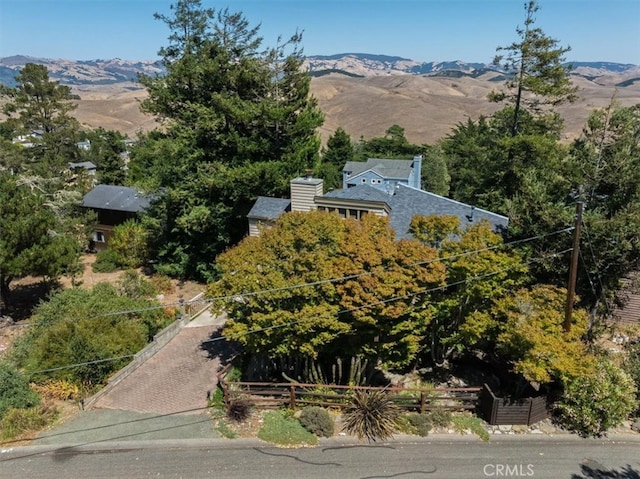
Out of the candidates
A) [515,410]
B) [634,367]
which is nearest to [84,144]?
[515,410]

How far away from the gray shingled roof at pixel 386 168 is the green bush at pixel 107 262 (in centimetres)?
2568

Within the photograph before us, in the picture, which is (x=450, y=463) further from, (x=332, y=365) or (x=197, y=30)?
(x=197, y=30)

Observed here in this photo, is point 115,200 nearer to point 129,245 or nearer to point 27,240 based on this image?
point 129,245

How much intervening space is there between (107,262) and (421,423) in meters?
29.4

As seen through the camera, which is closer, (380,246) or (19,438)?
(19,438)

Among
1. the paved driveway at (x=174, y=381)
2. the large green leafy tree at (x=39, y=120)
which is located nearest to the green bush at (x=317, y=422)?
the paved driveway at (x=174, y=381)

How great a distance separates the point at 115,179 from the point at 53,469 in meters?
45.9

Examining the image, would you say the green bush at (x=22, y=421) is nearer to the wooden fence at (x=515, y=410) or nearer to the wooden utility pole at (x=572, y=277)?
the wooden fence at (x=515, y=410)

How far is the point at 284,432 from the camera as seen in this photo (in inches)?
550

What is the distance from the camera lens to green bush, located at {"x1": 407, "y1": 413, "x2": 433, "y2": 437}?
1401cm

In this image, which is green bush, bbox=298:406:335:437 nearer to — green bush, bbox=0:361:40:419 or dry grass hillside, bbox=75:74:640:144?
green bush, bbox=0:361:40:419

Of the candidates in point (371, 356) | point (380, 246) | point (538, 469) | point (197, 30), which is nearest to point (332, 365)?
point (371, 356)

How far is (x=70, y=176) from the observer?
5009 centimetres

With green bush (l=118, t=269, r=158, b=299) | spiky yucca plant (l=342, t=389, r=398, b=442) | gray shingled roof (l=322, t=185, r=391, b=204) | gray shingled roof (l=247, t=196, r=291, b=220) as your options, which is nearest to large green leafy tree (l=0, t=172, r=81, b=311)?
green bush (l=118, t=269, r=158, b=299)
